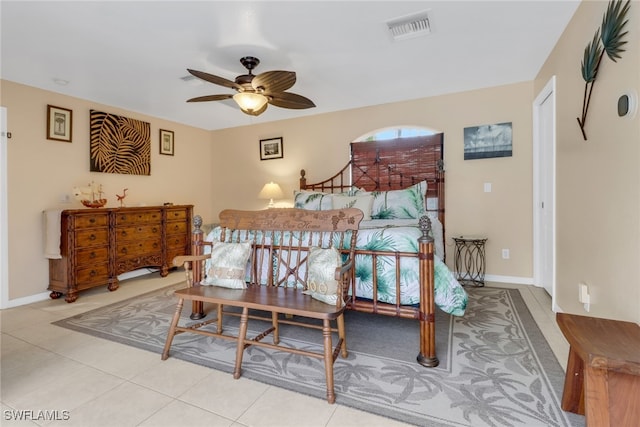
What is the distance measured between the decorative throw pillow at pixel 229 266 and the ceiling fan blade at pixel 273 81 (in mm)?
1291

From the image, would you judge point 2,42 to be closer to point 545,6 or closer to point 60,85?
point 60,85

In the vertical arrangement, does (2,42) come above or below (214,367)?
above

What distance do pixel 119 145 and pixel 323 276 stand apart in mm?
3866

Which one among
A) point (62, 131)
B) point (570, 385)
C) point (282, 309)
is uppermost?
point (62, 131)

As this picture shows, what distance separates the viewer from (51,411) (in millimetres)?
1569

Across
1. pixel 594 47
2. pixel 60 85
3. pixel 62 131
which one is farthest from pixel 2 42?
pixel 594 47

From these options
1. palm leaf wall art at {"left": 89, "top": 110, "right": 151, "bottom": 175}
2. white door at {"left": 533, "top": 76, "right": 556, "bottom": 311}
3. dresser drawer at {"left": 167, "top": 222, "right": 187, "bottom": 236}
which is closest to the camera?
white door at {"left": 533, "top": 76, "right": 556, "bottom": 311}

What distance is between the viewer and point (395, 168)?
14.1 feet

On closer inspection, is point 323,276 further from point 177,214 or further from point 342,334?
point 177,214

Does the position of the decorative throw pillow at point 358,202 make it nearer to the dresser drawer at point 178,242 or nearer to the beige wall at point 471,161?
the beige wall at point 471,161

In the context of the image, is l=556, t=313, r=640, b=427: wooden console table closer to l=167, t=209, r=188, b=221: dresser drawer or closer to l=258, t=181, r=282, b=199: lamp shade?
l=258, t=181, r=282, b=199: lamp shade

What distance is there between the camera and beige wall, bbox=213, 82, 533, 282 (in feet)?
12.1

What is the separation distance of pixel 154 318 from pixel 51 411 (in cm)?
124

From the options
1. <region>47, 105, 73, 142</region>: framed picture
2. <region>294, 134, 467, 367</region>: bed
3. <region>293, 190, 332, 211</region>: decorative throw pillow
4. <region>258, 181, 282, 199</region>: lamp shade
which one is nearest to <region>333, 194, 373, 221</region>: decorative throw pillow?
<region>294, 134, 467, 367</region>: bed
